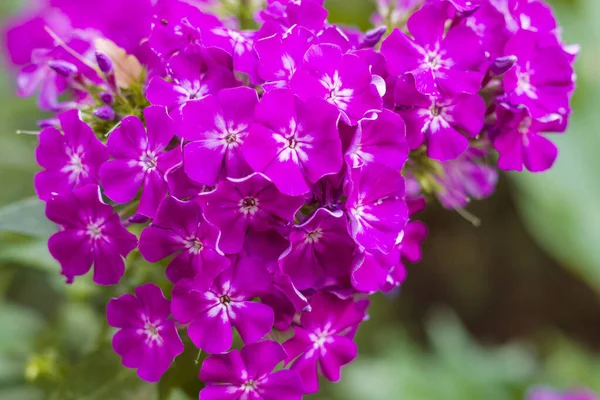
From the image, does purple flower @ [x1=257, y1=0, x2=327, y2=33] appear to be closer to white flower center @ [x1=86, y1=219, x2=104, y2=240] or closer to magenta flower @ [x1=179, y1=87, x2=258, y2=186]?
magenta flower @ [x1=179, y1=87, x2=258, y2=186]

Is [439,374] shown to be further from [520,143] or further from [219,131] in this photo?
[219,131]

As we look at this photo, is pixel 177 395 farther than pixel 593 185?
No

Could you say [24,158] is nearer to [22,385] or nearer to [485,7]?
[22,385]

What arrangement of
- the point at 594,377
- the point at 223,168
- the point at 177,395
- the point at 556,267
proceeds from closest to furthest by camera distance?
the point at 223,168 < the point at 177,395 < the point at 594,377 < the point at 556,267

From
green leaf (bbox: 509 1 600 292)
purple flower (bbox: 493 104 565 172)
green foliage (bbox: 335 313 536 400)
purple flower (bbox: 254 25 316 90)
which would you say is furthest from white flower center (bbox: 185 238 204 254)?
green leaf (bbox: 509 1 600 292)

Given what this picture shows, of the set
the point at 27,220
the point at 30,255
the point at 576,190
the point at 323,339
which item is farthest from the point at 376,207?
the point at 576,190

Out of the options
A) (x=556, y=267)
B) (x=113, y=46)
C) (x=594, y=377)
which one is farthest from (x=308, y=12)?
(x=556, y=267)

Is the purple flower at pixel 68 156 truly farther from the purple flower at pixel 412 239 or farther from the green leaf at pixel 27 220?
the purple flower at pixel 412 239
